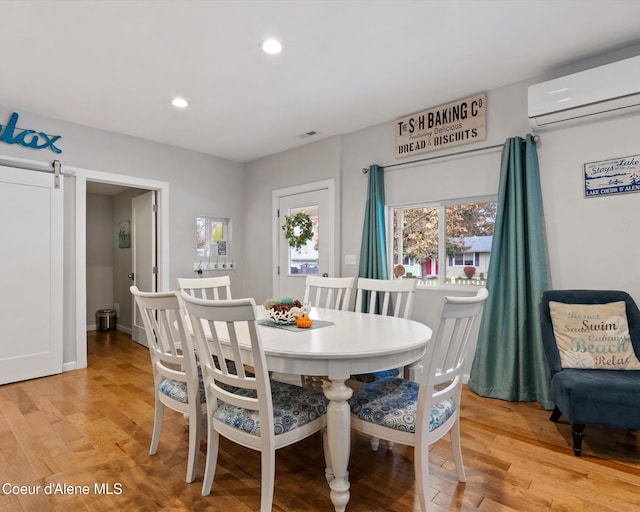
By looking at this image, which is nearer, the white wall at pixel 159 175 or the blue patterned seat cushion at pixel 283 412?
the blue patterned seat cushion at pixel 283 412

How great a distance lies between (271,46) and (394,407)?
90.7 inches

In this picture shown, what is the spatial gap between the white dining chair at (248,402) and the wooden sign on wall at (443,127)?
8.31ft

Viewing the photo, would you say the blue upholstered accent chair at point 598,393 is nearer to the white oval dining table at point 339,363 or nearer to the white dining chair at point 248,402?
the white oval dining table at point 339,363

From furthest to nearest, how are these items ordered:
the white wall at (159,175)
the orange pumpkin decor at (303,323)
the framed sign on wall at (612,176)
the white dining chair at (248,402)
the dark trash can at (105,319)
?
the dark trash can at (105,319)
the white wall at (159,175)
the framed sign on wall at (612,176)
the orange pumpkin decor at (303,323)
the white dining chair at (248,402)

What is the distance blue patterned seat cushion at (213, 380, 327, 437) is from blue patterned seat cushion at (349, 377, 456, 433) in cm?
19

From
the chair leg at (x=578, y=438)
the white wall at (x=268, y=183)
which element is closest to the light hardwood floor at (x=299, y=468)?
the chair leg at (x=578, y=438)

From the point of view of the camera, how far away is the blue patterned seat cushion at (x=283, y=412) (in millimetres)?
1547

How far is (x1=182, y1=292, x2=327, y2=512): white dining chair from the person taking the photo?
1.46m

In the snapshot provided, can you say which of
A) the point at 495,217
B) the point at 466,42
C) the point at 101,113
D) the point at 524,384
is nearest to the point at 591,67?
the point at 466,42

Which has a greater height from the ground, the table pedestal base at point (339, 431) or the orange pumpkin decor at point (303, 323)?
the orange pumpkin decor at point (303, 323)

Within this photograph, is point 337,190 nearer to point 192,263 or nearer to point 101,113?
point 192,263

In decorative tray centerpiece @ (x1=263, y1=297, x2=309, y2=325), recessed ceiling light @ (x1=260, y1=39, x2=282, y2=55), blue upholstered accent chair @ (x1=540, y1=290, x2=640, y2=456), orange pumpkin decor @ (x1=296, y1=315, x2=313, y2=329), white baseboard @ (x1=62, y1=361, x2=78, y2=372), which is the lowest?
white baseboard @ (x1=62, y1=361, x2=78, y2=372)

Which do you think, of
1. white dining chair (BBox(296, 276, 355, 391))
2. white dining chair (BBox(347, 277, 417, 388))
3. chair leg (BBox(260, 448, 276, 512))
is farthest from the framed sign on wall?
chair leg (BBox(260, 448, 276, 512))

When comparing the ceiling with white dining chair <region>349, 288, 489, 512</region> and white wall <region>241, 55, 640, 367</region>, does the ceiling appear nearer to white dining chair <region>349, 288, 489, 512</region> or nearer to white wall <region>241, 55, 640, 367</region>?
white wall <region>241, 55, 640, 367</region>
